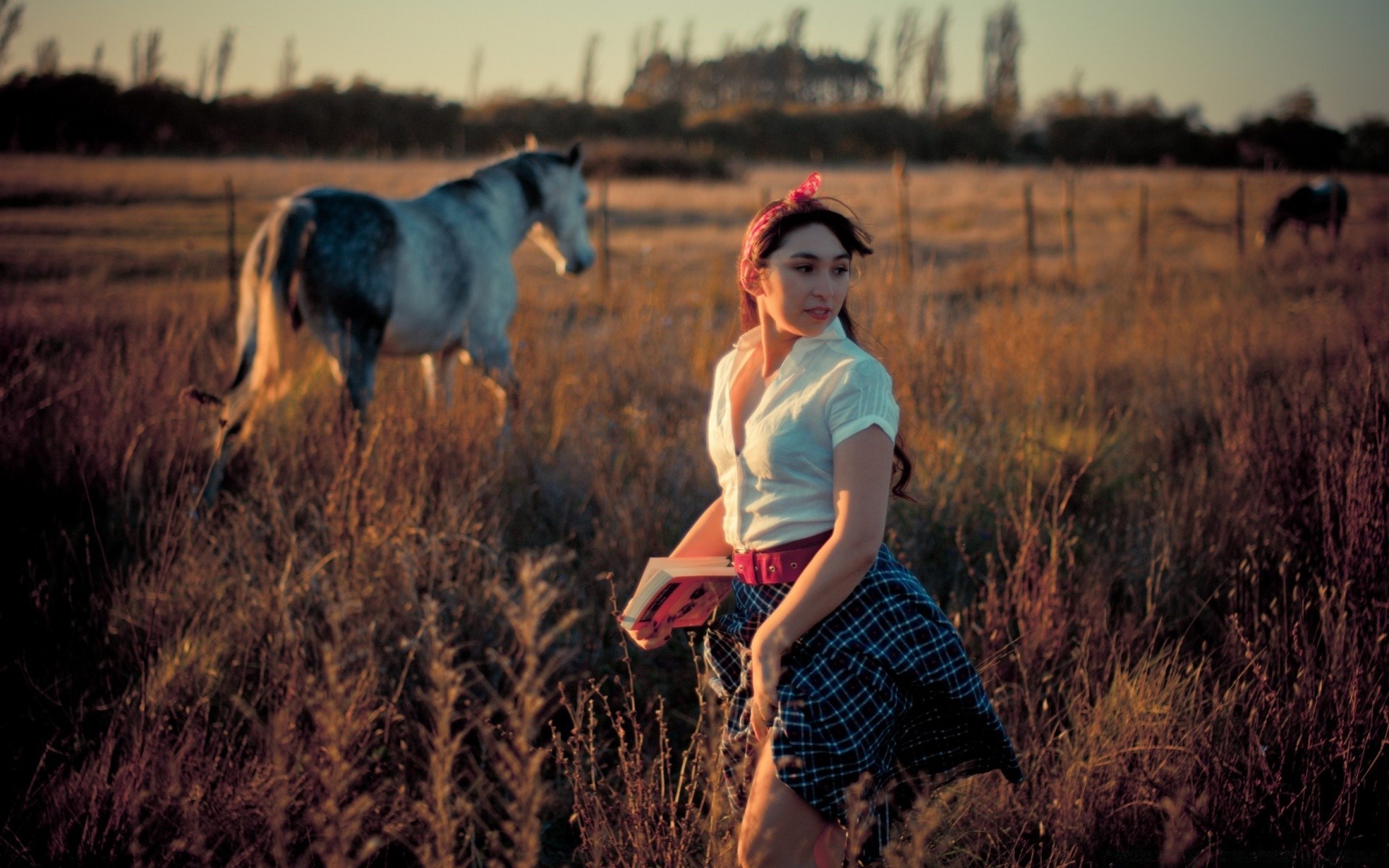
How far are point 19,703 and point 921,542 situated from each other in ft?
10.7

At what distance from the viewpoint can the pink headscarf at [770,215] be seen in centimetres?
176

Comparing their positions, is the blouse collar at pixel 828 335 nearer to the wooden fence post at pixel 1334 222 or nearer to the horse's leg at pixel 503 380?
the horse's leg at pixel 503 380

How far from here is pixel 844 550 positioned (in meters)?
1.59

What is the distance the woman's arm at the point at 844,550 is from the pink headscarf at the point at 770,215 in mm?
419

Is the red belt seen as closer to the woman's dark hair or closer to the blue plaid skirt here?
the blue plaid skirt

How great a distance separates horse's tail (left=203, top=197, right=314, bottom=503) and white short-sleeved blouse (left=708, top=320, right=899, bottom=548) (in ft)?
11.7

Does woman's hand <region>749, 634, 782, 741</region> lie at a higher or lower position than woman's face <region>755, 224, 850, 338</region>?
lower

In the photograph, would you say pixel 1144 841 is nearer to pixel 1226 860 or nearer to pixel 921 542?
pixel 1226 860

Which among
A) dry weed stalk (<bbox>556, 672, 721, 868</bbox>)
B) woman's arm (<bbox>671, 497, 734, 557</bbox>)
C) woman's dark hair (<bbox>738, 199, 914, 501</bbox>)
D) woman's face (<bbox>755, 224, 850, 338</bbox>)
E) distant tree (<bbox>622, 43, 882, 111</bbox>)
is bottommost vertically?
dry weed stalk (<bbox>556, 672, 721, 868</bbox>)

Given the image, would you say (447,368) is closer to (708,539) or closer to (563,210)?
(563,210)

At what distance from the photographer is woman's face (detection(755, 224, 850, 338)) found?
174 cm

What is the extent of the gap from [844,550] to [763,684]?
0.26 meters

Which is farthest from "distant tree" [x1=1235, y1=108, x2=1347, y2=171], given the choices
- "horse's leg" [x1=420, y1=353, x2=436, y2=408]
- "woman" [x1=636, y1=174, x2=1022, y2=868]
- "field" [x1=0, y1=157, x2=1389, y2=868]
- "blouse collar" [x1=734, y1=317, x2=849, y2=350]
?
"woman" [x1=636, y1=174, x2=1022, y2=868]

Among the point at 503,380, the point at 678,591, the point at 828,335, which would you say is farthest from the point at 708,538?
the point at 503,380
